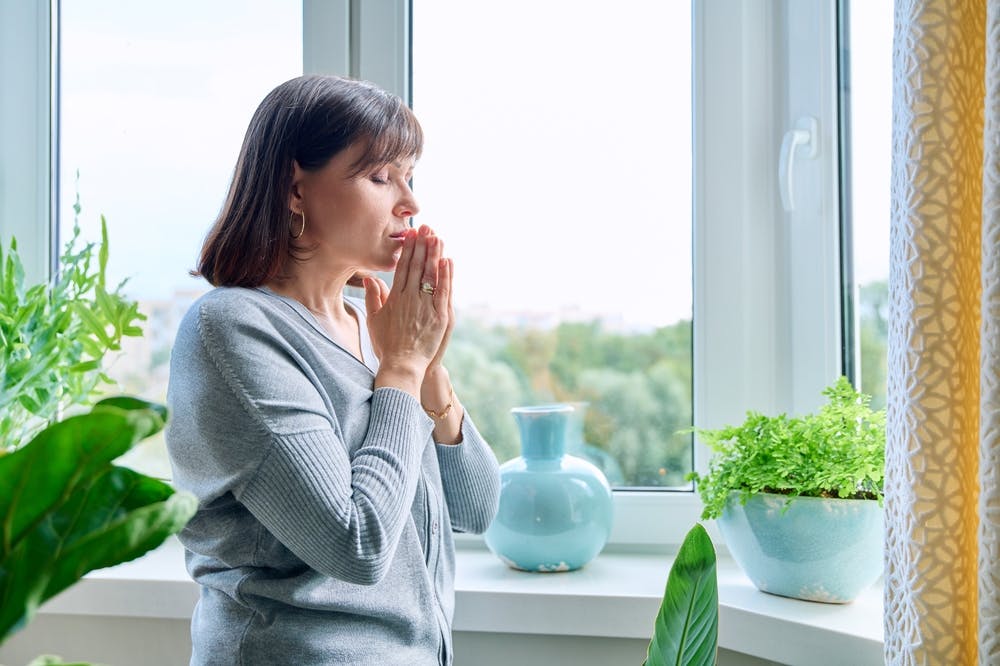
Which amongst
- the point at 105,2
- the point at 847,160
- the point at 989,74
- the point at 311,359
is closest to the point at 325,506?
the point at 311,359

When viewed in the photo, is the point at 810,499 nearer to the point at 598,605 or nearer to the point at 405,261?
the point at 598,605

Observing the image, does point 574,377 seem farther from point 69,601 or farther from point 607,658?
point 69,601

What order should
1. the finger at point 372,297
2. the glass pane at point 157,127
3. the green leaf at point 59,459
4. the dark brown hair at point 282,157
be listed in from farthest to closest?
the glass pane at point 157,127, the finger at point 372,297, the dark brown hair at point 282,157, the green leaf at point 59,459

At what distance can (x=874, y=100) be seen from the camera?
1.53 metres

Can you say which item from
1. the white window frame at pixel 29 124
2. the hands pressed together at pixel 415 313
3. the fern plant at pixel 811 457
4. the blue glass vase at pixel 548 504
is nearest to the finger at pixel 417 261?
the hands pressed together at pixel 415 313

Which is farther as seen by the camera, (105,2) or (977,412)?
(105,2)

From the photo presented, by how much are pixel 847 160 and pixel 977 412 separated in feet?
2.59

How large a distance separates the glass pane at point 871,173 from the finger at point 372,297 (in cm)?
80

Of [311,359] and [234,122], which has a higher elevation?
[234,122]

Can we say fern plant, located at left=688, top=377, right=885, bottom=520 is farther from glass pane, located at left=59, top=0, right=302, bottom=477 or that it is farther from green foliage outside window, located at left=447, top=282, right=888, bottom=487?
glass pane, located at left=59, top=0, right=302, bottom=477

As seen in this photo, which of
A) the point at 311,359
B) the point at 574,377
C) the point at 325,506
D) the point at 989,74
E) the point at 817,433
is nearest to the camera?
the point at 989,74

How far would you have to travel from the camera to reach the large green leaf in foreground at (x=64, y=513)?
39 cm

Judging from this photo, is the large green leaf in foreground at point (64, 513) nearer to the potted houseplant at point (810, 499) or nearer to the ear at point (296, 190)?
the ear at point (296, 190)

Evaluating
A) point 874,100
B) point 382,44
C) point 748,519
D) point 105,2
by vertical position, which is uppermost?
point 105,2
